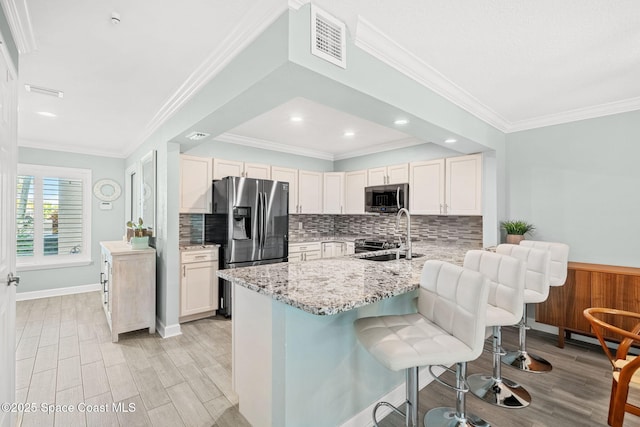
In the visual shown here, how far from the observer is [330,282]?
1729mm

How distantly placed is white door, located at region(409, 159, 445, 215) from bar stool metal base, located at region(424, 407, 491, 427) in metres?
2.54

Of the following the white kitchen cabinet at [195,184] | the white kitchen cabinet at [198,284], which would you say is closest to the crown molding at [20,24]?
the white kitchen cabinet at [195,184]

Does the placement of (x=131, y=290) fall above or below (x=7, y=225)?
below

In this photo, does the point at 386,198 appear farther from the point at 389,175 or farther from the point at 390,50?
the point at 390,50

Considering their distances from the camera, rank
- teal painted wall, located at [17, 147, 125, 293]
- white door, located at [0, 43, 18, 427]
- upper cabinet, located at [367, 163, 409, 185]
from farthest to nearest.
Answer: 1. teal painted wall, located at [17, 147, 125, 293]
2. upper cabinet, located at [367, 163, 409, 185]
3. white door, located at [0, 43, 18, 427]

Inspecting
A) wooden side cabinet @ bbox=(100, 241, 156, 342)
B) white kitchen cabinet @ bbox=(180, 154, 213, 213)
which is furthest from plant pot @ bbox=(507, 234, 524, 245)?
wooden side cabinet @ bbox=(100, 241, 156, 342)

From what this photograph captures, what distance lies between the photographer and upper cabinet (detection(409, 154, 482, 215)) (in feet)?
12.1

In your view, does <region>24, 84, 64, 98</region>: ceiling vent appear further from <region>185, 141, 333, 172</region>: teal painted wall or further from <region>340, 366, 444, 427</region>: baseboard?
<region>340, 366, 444, 427</region>: baseboard

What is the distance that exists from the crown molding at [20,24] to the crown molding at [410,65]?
6.11ft

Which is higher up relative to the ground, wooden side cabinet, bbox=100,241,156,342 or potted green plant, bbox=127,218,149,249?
potted green plant, bbox=127,218,149,249

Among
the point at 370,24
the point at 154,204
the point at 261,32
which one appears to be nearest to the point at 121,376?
the point at 154,204

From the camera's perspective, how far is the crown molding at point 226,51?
164cm

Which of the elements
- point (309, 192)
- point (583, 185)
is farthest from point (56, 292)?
point (583, 185)

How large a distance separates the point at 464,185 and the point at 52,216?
6.39 metres
